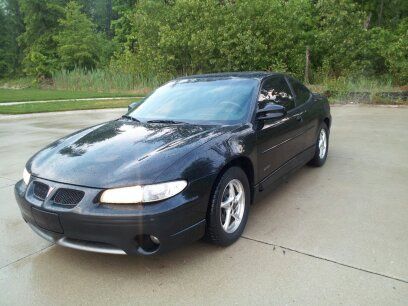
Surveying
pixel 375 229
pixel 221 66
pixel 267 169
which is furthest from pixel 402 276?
pixel 221 66

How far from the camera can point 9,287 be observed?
9.37 feet

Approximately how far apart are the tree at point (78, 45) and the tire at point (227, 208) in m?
31.7

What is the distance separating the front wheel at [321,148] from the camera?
5.53 metres

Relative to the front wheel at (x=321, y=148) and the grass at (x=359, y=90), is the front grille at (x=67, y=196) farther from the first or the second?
the grass at (x=359, y=90)

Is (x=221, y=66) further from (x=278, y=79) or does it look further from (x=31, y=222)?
(x=31, y=222)

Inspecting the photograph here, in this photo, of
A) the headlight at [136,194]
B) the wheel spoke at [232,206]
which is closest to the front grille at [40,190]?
the headlight at [136,194]

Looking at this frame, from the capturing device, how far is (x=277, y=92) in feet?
15.0

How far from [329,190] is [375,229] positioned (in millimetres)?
1138

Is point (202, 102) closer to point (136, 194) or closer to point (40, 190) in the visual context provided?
point (136, 194)

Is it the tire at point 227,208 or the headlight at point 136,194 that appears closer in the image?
the headlight at point 136,194

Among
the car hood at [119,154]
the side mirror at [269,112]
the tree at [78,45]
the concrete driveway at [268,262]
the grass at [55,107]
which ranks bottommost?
the grass at [55,107]

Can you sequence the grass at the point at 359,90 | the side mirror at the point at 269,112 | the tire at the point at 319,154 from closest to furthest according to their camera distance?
the side mirror at the point at 269,112, the tire at the point at 319,154, the grass at the point at 359,90

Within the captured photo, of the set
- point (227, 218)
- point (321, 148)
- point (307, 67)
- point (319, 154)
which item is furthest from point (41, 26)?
point (227, 218)

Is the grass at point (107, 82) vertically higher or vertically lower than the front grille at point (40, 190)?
lower
